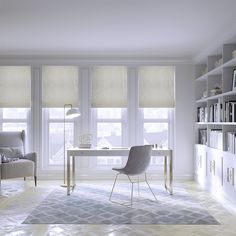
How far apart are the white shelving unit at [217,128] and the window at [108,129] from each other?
1.55 m

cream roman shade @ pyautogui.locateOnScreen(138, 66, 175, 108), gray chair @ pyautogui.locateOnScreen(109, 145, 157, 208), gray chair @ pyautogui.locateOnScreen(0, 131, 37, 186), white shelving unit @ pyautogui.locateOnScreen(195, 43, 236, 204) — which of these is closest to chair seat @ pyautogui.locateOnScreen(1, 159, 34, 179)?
gray chair @ pyautogui.locateOnScreen(0, 131, 37, 186)

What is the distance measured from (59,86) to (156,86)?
6.47 feet

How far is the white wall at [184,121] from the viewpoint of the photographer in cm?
662

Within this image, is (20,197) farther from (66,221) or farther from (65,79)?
(65,79)

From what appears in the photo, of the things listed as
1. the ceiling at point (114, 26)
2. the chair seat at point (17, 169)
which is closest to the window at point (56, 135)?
the chair seat at point (17, 169)

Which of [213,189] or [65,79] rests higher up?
[65,79]

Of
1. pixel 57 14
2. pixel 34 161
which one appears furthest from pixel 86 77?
pixel 57 14

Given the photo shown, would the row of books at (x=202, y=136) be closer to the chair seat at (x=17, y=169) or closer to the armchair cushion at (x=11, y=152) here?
the chair seat at (x=17, y=169)

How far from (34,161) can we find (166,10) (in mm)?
3598

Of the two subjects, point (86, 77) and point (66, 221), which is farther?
point (86, 77)

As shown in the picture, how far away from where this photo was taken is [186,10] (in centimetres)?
390

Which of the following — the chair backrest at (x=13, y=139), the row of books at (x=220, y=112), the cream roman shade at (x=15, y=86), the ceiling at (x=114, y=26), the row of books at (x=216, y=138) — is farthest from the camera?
the cream roman shade at (x=15, y=86)

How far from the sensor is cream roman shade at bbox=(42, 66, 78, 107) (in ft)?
21.6

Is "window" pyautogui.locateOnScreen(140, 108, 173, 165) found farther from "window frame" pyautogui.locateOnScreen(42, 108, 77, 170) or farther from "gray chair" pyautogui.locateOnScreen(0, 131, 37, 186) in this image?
A: "gray chair" pyautogui.locateOnScreen(0, 131, 37, 186)
